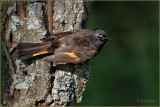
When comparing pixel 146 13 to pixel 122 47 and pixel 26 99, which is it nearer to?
pixel 122 47

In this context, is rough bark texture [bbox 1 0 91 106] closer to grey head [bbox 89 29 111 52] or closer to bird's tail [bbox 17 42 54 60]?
bird's tail [bbox 17 42 54 60]

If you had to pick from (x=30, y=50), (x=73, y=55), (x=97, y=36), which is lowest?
(x=73, y=55)

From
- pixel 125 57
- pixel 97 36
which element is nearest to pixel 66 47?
pixel 97 36

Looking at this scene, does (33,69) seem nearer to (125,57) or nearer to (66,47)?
(66,47)

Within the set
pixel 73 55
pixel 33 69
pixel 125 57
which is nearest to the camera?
pixel 33 69

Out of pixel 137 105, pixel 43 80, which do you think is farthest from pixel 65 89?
pixel 137 105
